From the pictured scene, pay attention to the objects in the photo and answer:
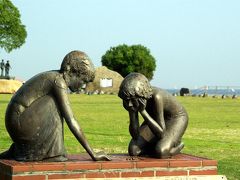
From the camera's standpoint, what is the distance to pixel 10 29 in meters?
42.1

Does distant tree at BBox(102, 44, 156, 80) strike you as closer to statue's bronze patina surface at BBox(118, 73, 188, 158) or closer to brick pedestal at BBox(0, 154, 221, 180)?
statue's bronze patina surface at BBox(118, 73, 188, 158)

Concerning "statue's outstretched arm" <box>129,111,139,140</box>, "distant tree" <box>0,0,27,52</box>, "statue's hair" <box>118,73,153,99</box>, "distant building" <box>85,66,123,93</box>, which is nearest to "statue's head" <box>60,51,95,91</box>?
"statue's hair" <box>118,73,153,99</box>

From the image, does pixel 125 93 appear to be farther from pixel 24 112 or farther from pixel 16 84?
pixel 16 84

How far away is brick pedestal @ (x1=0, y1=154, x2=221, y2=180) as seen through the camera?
6.48 m

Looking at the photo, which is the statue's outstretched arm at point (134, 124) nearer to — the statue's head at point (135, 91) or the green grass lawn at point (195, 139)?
the statue's head at point (135, 91)

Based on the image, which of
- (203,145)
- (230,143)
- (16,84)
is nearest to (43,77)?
(203,145)

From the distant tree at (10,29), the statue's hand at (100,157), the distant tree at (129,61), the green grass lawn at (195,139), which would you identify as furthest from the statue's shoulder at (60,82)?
the distant tree at (129,61)

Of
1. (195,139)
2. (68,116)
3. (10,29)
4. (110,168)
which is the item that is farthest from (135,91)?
(10,29)

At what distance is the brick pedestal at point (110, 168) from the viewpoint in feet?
21.2

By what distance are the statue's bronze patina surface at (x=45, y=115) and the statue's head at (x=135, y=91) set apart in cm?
54

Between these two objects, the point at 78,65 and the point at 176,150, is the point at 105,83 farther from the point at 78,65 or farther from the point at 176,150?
the point at 78,65

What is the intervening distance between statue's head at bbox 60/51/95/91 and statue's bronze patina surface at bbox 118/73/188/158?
1.71 ft

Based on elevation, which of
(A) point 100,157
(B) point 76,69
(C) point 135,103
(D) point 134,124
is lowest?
(A) point 100,157

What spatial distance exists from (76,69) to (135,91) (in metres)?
0.81
